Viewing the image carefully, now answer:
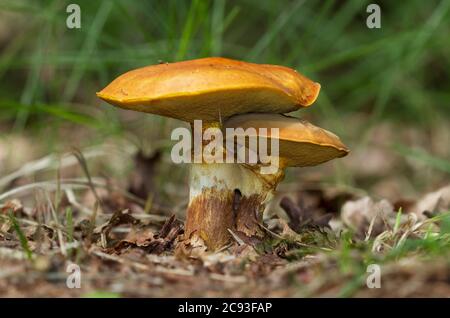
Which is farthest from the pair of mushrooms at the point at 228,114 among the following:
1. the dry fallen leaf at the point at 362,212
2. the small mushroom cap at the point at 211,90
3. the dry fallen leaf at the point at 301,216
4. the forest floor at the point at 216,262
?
the dry fallen leaf at the point at 362,212

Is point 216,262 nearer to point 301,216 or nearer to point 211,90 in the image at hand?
point 211,90

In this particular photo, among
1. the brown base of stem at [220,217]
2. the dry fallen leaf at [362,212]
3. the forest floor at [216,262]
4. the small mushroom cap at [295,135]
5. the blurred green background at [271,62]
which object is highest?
the blurred green background at [271,62]

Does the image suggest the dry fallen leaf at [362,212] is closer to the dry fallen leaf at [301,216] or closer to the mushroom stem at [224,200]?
the dry fallen leaf at [301,216]

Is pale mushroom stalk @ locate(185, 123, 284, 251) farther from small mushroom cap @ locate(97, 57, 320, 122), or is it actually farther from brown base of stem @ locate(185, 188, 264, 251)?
small mushroom cap @ locate(97, 57, 320, 122)
